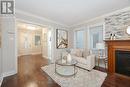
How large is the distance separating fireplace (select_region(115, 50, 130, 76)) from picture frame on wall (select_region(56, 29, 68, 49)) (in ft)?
10.6

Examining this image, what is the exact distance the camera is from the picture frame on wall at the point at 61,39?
564 cm

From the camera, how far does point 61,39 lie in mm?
5840

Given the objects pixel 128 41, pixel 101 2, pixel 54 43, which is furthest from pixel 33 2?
pixel 128 41

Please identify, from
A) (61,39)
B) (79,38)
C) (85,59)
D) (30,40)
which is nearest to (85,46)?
(79,38)

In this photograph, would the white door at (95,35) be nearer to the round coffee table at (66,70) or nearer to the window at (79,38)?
the window at (79,38)

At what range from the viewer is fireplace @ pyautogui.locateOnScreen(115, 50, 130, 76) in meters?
3.18

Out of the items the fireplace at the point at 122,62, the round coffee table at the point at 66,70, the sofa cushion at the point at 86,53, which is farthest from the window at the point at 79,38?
the fireplace at the point at 122,62

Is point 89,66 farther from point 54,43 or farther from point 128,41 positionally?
point 54,43

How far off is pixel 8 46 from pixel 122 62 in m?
4.14

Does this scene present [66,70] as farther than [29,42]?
No

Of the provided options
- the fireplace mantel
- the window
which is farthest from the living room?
the window

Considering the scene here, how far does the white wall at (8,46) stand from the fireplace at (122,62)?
3.85 meters

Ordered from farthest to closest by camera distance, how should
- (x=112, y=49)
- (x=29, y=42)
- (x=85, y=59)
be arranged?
(x=29, y=42) < (x=85, y=59) < (x=112, y=49)

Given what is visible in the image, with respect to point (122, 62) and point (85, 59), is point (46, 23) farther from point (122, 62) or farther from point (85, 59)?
point (122, 62)
